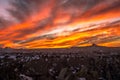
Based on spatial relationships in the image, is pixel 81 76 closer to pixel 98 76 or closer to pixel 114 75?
pixel 98 76

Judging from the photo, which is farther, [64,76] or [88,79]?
[88,79]

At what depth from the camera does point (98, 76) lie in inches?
743

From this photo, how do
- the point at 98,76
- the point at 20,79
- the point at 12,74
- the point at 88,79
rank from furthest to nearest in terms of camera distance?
the point at 98,76, the point at 88,79, the point at 12,74, the point at 20,79

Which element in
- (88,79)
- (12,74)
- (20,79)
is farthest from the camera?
(88,79)

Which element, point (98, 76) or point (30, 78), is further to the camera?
point (98, 76)

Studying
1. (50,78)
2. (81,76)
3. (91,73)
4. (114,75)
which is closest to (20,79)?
(50,78)

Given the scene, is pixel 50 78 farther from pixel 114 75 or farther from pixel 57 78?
pixel 114 75

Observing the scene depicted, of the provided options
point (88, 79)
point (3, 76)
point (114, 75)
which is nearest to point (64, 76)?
point (88, 79)

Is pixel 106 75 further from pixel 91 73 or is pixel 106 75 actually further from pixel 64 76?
pixel 64 76

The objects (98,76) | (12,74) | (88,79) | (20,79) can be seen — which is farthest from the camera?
(98,76)

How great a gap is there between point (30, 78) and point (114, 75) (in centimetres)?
628

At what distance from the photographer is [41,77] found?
15.6 metres

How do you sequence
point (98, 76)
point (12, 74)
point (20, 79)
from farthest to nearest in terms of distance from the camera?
1. point (98, 76)
2. point (12, 74)
3. point (20, 79)

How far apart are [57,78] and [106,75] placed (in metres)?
4.75
